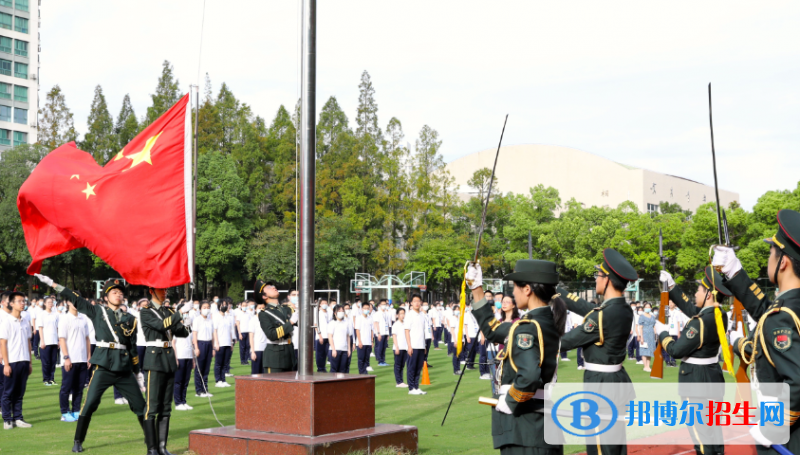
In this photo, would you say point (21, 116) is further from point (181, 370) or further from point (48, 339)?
point (181, 370)

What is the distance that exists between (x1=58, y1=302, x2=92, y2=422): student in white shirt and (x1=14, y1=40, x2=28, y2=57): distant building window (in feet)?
216

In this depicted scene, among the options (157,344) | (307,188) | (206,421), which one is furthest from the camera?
(206,421)

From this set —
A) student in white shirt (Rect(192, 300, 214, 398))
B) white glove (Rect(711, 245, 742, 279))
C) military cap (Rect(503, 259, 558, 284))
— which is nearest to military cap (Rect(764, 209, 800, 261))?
white glove (Rect(711, 245, 742, 279))

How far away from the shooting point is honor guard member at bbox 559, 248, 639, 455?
611 cm

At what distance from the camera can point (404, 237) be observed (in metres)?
54.6

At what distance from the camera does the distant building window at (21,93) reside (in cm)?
6775

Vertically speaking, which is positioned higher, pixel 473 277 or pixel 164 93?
pixel 164 93

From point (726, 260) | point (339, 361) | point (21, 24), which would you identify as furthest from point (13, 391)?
point (21, 24)

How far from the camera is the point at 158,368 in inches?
324

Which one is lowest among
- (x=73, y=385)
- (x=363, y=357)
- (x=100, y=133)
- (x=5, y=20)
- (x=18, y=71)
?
(x=363, y=357)

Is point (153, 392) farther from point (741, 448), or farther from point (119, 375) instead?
point (741, 448)

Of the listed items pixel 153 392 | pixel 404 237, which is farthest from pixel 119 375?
pixel 404 237

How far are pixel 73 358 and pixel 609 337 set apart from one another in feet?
30.3

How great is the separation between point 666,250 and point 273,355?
155ft
